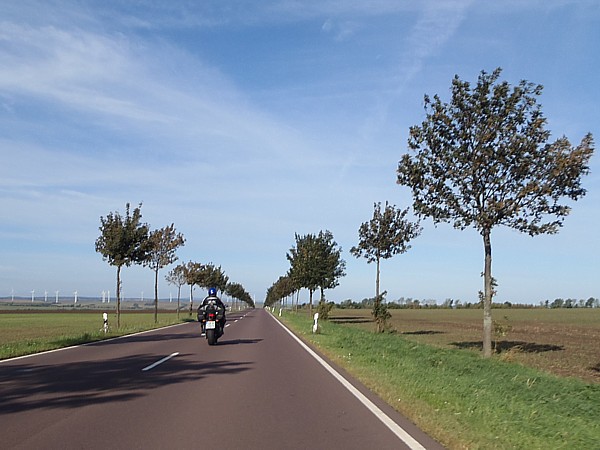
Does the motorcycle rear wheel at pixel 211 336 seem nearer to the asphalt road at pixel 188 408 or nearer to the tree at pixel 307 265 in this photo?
the asphalt road at pixel 188 408

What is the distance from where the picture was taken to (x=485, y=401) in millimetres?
8922

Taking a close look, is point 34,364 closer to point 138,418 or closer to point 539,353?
point 138,418

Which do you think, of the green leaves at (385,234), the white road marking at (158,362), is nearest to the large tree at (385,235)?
the green leaves at (385,234)

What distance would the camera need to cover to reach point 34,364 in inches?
561

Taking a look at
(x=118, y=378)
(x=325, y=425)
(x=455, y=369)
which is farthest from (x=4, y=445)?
(x=455, y=369)


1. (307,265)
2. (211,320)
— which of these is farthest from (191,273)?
(211,320)

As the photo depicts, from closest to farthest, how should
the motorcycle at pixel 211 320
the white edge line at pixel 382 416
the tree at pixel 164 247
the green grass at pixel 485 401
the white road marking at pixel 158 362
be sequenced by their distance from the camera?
the white edge line at pixel 382 416 → the green grass at pixel 485 401 → the white road marking at pixel 158 362 → the motorcycle at pixel 211 320 → the tree at pixel 164 247

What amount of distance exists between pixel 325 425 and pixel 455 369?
296 inches

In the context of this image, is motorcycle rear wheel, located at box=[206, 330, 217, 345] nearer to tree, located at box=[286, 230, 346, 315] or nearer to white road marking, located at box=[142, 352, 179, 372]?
white road marking, located at box=[142, 352, 179, 372]

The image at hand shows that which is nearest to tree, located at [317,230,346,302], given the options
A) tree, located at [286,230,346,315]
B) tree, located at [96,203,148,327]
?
tree, located at [286,230,346,315]

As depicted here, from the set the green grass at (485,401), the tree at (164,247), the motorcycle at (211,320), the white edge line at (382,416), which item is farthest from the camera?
the tree at (164,247)

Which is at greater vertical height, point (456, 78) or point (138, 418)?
point (456, 78)

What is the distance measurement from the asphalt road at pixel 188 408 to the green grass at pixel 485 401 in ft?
1.47

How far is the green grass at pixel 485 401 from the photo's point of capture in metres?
6.73
